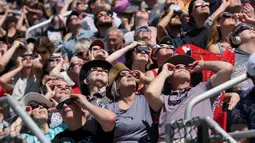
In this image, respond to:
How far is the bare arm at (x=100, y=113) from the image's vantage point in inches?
363

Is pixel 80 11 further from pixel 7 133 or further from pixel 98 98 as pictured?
pixel 7 133

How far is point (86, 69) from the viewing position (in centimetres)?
1083

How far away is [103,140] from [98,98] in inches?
36.0

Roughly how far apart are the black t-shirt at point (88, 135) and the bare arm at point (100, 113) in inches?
6.1

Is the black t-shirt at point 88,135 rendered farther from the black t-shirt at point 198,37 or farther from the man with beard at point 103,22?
the man with beard at point 103,22

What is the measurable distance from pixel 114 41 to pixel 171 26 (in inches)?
31.5

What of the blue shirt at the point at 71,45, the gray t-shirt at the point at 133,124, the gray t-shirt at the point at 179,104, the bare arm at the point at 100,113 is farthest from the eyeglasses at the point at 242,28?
the blue shirt at the point at 71,45

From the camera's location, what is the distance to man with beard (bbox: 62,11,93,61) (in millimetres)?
13742

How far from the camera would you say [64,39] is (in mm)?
15164

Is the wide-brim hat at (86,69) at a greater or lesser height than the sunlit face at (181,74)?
lesser

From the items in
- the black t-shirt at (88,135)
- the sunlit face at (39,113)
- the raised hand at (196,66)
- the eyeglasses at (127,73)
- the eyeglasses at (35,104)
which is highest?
the raised hand at (196,66)

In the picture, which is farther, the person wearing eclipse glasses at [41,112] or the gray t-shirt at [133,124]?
the person wearing eclipse glasses at [41,112]

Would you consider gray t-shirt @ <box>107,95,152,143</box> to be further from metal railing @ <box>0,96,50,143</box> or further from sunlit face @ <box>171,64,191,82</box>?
metal railing @ <box>0,96,50,143</box>

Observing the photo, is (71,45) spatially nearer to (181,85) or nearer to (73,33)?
(73,33)
